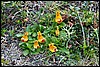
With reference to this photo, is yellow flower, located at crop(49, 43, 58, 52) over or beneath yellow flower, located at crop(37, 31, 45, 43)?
beneath

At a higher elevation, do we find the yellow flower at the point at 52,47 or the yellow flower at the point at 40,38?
the yellow flower at the point at 40,38

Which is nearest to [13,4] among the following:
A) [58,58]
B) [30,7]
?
[30,7]

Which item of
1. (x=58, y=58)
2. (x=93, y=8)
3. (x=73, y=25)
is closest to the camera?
(x=58, y=58)

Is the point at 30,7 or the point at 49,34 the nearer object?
the point at 49,34

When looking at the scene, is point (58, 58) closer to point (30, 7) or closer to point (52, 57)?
point (52, 57)

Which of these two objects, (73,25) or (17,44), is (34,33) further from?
(73,25)

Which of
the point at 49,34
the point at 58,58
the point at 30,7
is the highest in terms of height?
the point at 30,7

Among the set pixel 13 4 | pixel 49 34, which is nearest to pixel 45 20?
pixel 49 34

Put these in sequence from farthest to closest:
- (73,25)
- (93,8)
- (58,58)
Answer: (93,8) → (73,25) → (58,58)

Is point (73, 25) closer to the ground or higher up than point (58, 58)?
higher up
